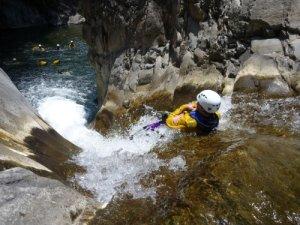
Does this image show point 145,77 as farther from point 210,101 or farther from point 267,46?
point 210,101

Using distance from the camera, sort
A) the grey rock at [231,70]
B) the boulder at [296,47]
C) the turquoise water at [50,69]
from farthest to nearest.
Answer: the turquoise water at [50,69] → the grey rock at [231,70] → the boulder at [296,47]

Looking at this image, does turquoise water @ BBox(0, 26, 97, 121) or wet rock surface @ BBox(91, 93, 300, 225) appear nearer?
wet rock surface @ BBox(91, 93, 300, 225)

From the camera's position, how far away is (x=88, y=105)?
954 inches

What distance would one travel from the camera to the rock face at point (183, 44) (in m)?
11.9

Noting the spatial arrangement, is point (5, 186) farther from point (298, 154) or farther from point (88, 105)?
point (88, 105)

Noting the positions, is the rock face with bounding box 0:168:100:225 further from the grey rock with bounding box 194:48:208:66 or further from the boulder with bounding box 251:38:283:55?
the grey rock with bounding box 194:48:208:66

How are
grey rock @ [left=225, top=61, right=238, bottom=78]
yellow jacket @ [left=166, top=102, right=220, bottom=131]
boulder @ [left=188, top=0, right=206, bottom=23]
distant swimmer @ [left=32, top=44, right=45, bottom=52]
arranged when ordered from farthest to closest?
distant swimmer @ [left=32, top=44, right=45, bottom=52] < boulder @ [left=188, top=0, right=206, bottom=23] < grey rock @ [left=225, top=61, right=238, bottom=78] < yellow jacket @ [left=166, top=102, right=220, bottom=131]

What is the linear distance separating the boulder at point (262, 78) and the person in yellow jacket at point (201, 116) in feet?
7.11

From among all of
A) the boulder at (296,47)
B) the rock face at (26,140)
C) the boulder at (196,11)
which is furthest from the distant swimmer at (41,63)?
the boulder at (296,47)

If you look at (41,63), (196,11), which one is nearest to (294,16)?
(196,11)

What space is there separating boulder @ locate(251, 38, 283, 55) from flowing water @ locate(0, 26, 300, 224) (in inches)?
59.1

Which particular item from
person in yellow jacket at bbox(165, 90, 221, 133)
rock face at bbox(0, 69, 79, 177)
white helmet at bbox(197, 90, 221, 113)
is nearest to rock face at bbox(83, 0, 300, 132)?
person in yellow jacket at bbox(165, 90, 221, 133)

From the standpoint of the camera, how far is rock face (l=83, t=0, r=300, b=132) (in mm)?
11852

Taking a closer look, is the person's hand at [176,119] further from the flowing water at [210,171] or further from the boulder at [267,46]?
the boulder at [267,46]
